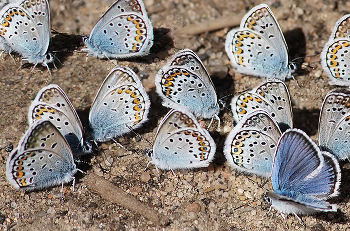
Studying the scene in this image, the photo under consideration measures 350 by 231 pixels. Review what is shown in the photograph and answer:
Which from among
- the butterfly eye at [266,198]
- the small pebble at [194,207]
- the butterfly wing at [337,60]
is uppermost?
the butterfly wing at [337,60]

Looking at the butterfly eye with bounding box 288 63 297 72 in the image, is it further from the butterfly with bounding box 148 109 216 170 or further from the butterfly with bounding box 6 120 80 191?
the butterfly with bounding box 6 120 80 191

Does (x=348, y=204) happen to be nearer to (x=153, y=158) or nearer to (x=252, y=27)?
(x=153, y=158)

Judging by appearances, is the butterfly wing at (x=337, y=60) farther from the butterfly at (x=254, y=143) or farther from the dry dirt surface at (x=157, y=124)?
the butterfly at (x=254, y=143)

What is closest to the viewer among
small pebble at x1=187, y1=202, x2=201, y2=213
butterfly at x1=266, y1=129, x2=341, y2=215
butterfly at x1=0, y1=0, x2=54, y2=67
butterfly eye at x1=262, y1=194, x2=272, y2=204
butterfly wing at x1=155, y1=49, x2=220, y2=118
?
butterfly at x1=266, y1=129, x2=341, y2=215

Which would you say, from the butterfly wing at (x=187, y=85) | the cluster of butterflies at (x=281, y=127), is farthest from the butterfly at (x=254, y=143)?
the butterfly wing at (x=187, y=85)

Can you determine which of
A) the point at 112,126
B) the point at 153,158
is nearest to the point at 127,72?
the point at 112,126

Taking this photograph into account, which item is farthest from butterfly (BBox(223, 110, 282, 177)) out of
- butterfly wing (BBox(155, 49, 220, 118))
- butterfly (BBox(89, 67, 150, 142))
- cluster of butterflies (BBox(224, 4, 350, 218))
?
butterfly (BBox(89, 67, 150, 142))

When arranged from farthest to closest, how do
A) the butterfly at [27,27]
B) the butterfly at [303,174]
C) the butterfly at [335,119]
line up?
the butterfly at [27,27], the butterfly at [335,119], the butterfly at [303,174]
